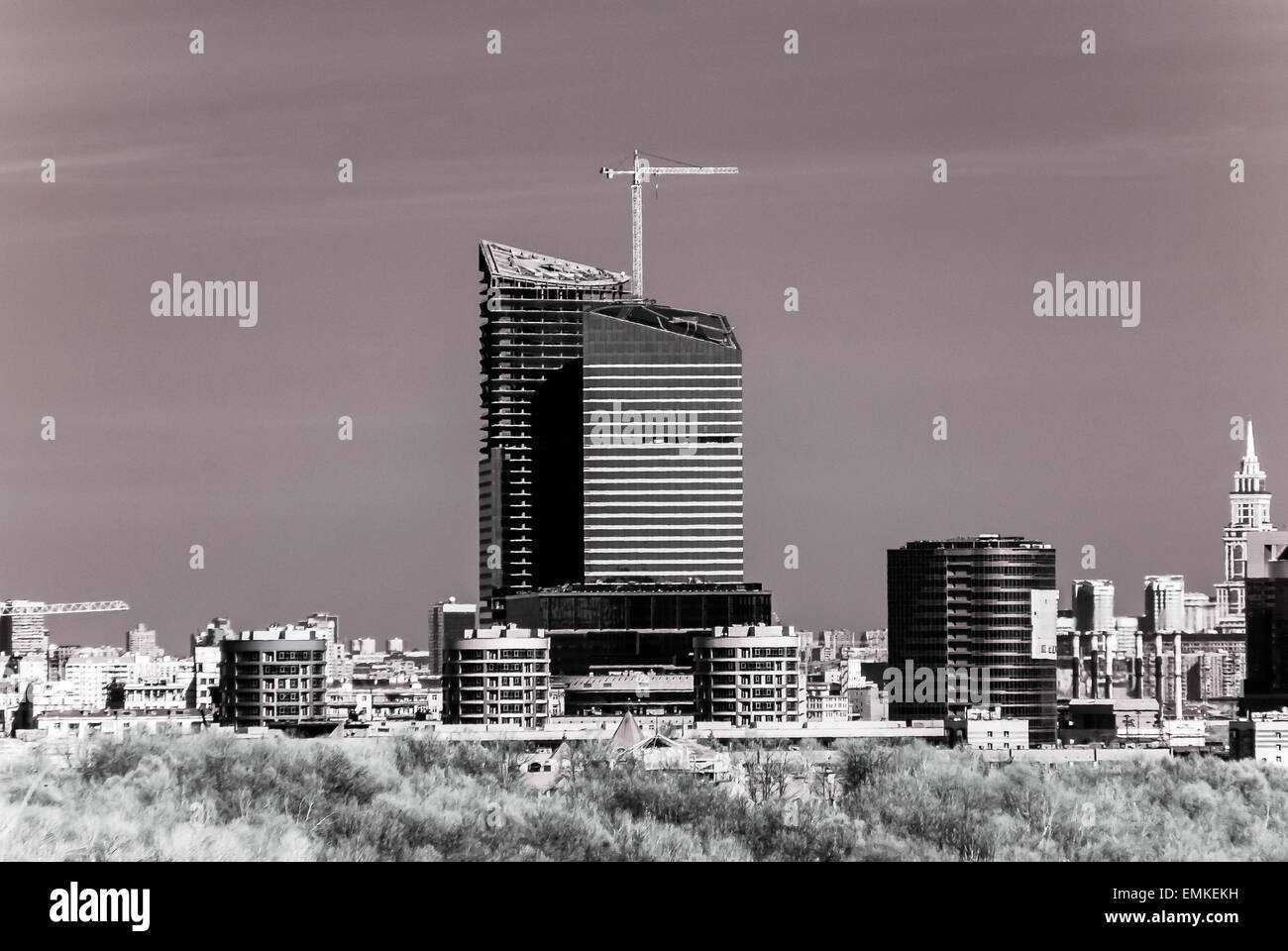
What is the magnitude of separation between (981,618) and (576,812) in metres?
98.1

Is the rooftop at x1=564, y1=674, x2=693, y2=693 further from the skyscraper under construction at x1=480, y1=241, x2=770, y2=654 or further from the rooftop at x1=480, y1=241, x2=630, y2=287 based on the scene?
the rooftop at x1=480, y1=241, x2=630, y2=287

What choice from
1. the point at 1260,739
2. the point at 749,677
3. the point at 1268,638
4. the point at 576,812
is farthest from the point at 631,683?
the point at 576,812

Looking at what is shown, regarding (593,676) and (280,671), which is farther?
(593,676)

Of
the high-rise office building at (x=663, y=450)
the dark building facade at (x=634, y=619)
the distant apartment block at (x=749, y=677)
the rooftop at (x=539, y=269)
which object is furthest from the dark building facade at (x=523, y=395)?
the distant apartment block at (x=749, y=677)

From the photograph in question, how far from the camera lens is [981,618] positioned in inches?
5861

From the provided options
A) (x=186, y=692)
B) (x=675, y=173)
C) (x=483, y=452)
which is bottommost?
(x=186, y=692)

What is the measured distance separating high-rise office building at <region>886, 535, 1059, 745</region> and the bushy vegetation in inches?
3140

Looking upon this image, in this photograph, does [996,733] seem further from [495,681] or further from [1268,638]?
[1268,638]

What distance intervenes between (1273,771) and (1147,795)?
8538mm

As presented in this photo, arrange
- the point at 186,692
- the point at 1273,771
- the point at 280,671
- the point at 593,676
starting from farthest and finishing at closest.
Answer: the point at 186,692 < the point at 593,676 < the point at 280,671 < the point at 1273,771
